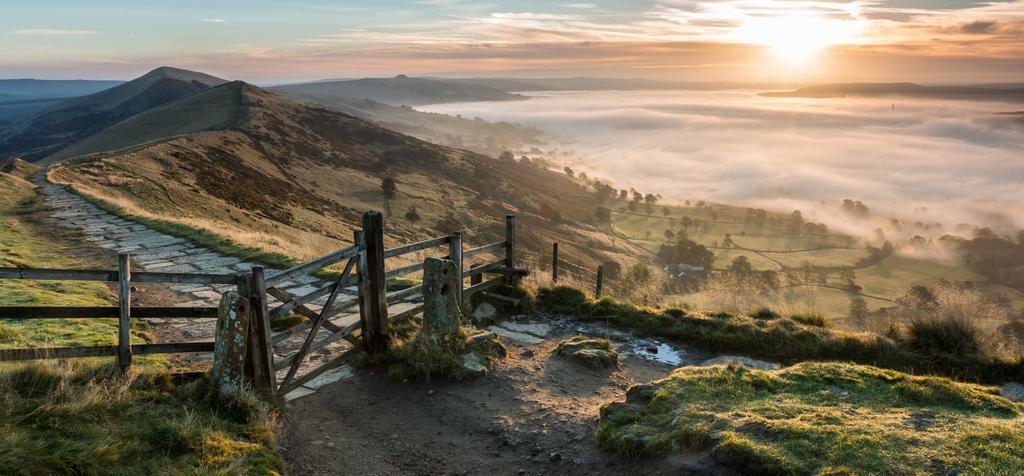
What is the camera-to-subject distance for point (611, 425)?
6707 millimetres

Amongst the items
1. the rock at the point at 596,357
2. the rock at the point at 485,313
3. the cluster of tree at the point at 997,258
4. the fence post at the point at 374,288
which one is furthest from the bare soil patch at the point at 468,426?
the cluster of tree at the point at 997,258

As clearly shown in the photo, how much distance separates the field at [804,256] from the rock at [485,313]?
2537 inches

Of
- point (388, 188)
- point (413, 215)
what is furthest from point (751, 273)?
point (388, 188)

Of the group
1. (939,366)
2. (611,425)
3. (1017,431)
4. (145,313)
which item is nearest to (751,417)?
(611,425)

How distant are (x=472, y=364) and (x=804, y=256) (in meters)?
117

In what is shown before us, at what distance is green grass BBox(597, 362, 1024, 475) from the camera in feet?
17.4

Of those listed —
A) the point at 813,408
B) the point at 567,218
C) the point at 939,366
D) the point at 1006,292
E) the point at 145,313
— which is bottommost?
the point at 1006,292

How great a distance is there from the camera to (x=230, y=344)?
6.69m

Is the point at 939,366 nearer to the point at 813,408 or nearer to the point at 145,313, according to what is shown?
the point at 813,408

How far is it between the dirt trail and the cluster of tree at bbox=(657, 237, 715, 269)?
3474 inches

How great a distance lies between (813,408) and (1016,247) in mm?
161127

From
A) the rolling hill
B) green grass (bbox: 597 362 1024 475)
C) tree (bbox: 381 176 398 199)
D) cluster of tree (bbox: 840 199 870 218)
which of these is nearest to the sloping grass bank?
green grass (bbox: 597 362 1024 475)

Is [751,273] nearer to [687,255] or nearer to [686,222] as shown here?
[687,255]

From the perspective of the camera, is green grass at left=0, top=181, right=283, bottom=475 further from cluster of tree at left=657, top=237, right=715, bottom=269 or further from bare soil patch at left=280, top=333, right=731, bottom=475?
cluster of tree at left=657, top=237, right=715, bottom=269
